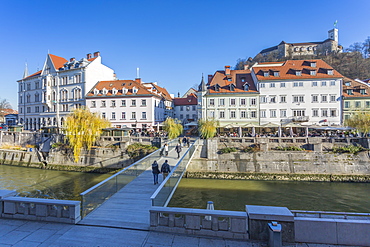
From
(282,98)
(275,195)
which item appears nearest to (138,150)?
(275,195)

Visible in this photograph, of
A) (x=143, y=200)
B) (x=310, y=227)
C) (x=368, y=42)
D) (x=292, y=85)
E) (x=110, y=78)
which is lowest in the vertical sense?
(x=143, y=200)

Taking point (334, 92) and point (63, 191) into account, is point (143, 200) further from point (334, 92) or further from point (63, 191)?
point (334, 92)

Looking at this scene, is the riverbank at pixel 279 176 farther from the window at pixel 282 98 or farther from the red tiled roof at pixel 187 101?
the red tiled roof at pixel 187 101

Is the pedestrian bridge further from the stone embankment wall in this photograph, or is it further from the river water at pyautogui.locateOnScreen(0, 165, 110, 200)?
the stone embankment wall

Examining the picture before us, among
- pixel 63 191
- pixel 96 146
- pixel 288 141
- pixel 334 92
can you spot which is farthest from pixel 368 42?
pixel 63 191

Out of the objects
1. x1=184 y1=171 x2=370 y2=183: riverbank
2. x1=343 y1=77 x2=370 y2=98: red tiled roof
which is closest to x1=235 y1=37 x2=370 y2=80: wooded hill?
x1=343 y1=77 x2=370 y2=98: red tiled roof

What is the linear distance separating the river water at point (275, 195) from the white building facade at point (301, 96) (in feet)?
55.7

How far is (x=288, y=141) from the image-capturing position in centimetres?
2564

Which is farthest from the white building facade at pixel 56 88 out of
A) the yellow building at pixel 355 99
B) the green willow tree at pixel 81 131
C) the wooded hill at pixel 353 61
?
the wooded hill at pixel 353 61

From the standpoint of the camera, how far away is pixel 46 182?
73.5 ft

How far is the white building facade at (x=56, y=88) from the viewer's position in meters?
45.6

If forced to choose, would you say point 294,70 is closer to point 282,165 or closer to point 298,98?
point 298,98

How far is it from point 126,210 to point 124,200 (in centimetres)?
122

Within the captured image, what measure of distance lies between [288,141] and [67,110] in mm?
43058
